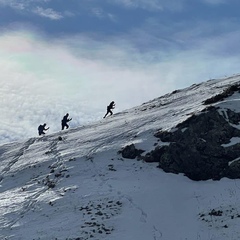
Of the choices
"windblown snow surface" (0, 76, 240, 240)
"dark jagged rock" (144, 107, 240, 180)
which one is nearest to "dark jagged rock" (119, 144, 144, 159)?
"windblown snow surface" (0, 76, 240, 240)

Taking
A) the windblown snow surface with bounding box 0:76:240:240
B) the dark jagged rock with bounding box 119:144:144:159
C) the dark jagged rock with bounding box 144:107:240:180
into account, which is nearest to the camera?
the windblown snow surface with bounding box 0:76:240:240

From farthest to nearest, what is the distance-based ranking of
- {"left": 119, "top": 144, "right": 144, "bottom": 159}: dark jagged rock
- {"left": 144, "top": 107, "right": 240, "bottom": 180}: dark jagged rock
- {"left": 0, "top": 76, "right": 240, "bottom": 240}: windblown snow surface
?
{"left": 119, "top": 144, "right": 144, "bottom": 159}: dark jagged rock < {"left": 144, "top": 107, "right": 240, "bottom": 180}: dark jagged rock < {"left": 0, "top": 76, "right": 240, "bottom": 240}: windblown snow surface

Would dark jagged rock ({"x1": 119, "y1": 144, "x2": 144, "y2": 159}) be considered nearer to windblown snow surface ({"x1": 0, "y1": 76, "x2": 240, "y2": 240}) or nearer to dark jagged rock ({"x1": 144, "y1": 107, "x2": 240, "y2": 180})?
windblown snow surface ({"x1": 0, "y1": 76, "x2": 240, "y2": 240})

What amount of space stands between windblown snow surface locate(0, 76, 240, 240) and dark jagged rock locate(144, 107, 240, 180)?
69cm

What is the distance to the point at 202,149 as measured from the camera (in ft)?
94.6

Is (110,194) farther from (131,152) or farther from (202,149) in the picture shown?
(202,149)

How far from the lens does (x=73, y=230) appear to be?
68.6ft

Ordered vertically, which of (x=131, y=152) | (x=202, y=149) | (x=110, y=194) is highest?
(x=131, y=152)

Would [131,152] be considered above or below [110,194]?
above

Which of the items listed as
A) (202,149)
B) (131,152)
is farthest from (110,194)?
(202,149)

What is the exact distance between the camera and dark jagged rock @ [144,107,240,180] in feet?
90.4

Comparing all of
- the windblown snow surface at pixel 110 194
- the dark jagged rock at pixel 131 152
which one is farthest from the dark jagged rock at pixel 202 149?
the dark jagged rock at pixel 131 152

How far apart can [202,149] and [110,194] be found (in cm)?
759

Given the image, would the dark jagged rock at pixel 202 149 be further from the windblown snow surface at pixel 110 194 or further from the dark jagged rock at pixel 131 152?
the dark jagged rock at pixel 131 152
